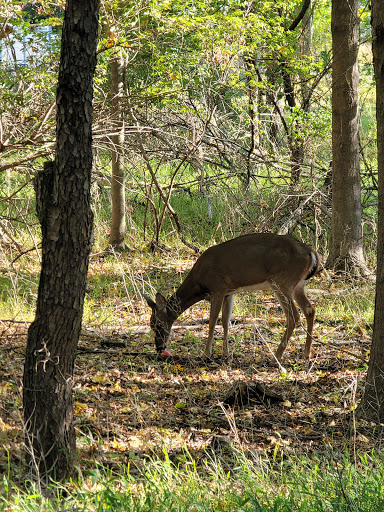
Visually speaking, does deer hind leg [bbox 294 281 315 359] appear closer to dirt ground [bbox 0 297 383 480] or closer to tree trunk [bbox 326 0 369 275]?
dirt ground [bbox 0 297 383 480]

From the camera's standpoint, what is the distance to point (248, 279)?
803cm

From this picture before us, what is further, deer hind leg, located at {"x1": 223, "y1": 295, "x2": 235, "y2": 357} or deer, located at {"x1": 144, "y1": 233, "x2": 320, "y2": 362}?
deer hind leg, located at {"x1": 223, "y1": 295, "x2": 235, "y2": 357}

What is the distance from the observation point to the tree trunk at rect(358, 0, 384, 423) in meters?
5.48

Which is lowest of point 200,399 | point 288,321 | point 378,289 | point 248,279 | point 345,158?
point 200,399

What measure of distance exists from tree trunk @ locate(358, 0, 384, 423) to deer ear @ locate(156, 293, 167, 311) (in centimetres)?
317

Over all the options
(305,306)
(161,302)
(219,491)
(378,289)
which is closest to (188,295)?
(161,302)

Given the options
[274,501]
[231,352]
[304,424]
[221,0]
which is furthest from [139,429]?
[221,0]

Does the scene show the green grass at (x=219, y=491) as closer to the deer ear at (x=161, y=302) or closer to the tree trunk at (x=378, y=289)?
A: the tree trunk at (x=378, y=289)

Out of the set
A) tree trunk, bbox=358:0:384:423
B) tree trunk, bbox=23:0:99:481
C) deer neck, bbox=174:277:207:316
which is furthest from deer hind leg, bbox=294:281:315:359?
tree trunk, bbox=23:0:99:481

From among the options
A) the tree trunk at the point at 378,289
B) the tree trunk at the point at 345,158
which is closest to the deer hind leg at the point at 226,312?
the tree trunk at the point at 378,289

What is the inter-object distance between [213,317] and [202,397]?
5.73ft

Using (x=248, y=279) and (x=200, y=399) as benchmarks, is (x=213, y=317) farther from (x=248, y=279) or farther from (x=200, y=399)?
(x=200, y=399)

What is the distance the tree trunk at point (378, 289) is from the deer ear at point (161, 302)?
3171 mm

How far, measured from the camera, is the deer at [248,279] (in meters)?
7.83
